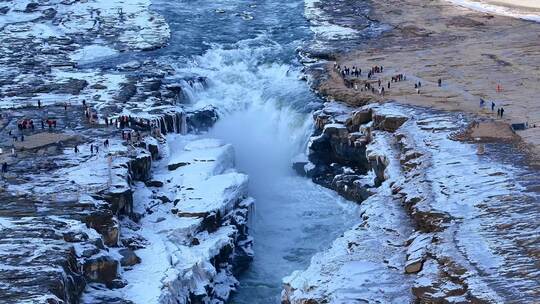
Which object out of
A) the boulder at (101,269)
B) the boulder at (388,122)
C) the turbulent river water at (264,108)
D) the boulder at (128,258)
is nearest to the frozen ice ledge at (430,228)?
A: the boulder at (388,122)

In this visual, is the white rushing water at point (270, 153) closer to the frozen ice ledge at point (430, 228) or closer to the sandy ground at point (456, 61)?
the frozen ice ledge at point (430, 228)

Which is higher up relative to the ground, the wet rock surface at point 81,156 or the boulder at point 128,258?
the wet rock surface at point 81,156

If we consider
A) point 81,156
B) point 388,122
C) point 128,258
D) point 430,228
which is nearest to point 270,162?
point 388,122

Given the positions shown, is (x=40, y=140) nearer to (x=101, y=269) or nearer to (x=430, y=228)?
(x=101, y=269)

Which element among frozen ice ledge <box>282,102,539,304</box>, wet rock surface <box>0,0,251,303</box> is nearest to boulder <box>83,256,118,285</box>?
wet rock surface <box>0,0,251,303</box>

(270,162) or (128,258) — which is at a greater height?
(128,258)

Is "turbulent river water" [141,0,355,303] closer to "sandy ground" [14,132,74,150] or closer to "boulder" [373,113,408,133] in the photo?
"boulder" [373,113,408,133]
